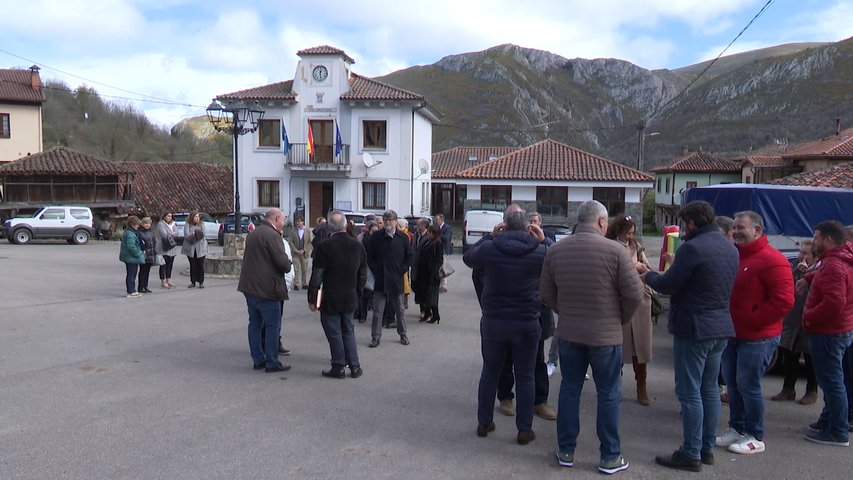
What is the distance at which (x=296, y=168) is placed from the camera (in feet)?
108

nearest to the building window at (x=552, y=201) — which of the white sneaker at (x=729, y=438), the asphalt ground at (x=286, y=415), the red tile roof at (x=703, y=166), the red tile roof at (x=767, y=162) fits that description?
the red tile roof at (x=767, y=162)

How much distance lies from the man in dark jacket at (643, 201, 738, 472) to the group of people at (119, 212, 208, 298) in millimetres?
10675

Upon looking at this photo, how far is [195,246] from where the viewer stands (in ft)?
46.5

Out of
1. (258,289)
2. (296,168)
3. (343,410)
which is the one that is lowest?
(343,410)

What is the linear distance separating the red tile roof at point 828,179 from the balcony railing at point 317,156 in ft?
71.9

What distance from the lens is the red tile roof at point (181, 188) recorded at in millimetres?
41125

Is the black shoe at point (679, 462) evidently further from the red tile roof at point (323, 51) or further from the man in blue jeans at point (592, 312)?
the red tile roof at point (323, 51)

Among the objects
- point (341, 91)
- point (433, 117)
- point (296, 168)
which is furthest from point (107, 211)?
point (433, 117)

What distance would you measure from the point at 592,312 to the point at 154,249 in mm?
10985

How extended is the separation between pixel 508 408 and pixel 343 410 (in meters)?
1.51

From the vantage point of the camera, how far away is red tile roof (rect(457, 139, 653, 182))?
30.7m

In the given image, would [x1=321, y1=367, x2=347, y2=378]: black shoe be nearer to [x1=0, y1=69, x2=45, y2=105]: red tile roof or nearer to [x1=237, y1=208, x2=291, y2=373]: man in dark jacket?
[x1=237, y1=208, x2=291, y2=373]: man in dark jacket

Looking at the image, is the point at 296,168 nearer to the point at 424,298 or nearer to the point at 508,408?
the point at 424,298

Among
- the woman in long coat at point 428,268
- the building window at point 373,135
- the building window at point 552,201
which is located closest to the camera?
the woman in long coat at point 428,268
